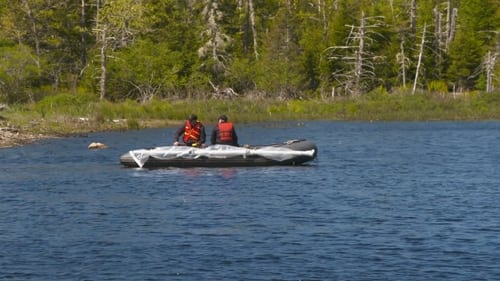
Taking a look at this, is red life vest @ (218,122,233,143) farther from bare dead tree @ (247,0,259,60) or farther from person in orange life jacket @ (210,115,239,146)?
bare dead tree @ (247,0,259,60)

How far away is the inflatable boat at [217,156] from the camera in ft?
98.1

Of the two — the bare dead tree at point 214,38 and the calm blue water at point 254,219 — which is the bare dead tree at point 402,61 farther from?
the calm blue water at point 254,219

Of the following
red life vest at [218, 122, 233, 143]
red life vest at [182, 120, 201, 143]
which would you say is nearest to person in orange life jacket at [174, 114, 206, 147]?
red life vest at [182, 120, 201, 143]

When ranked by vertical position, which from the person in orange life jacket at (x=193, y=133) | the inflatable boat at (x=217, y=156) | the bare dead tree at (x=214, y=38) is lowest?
the inflatable boat at (x=217, y=156)

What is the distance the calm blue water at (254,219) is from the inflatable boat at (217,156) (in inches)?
12.0

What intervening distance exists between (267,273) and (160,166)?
15.1 metres

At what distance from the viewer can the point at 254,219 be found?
21219 millimetres

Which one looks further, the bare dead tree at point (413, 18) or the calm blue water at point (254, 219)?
the bare dead tree at point (413, 18)

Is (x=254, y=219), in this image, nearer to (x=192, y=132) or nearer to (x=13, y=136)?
(x=192, y=132)

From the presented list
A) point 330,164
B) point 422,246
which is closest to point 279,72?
point 330,164

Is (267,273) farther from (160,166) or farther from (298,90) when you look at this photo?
(298,90)

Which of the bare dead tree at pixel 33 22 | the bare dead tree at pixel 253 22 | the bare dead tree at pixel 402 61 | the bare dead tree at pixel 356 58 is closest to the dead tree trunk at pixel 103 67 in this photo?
the bare dead tree at pixel 33 22

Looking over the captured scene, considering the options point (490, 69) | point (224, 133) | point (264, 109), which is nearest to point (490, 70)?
point (490, 69)

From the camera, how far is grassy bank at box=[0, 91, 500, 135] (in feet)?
176
